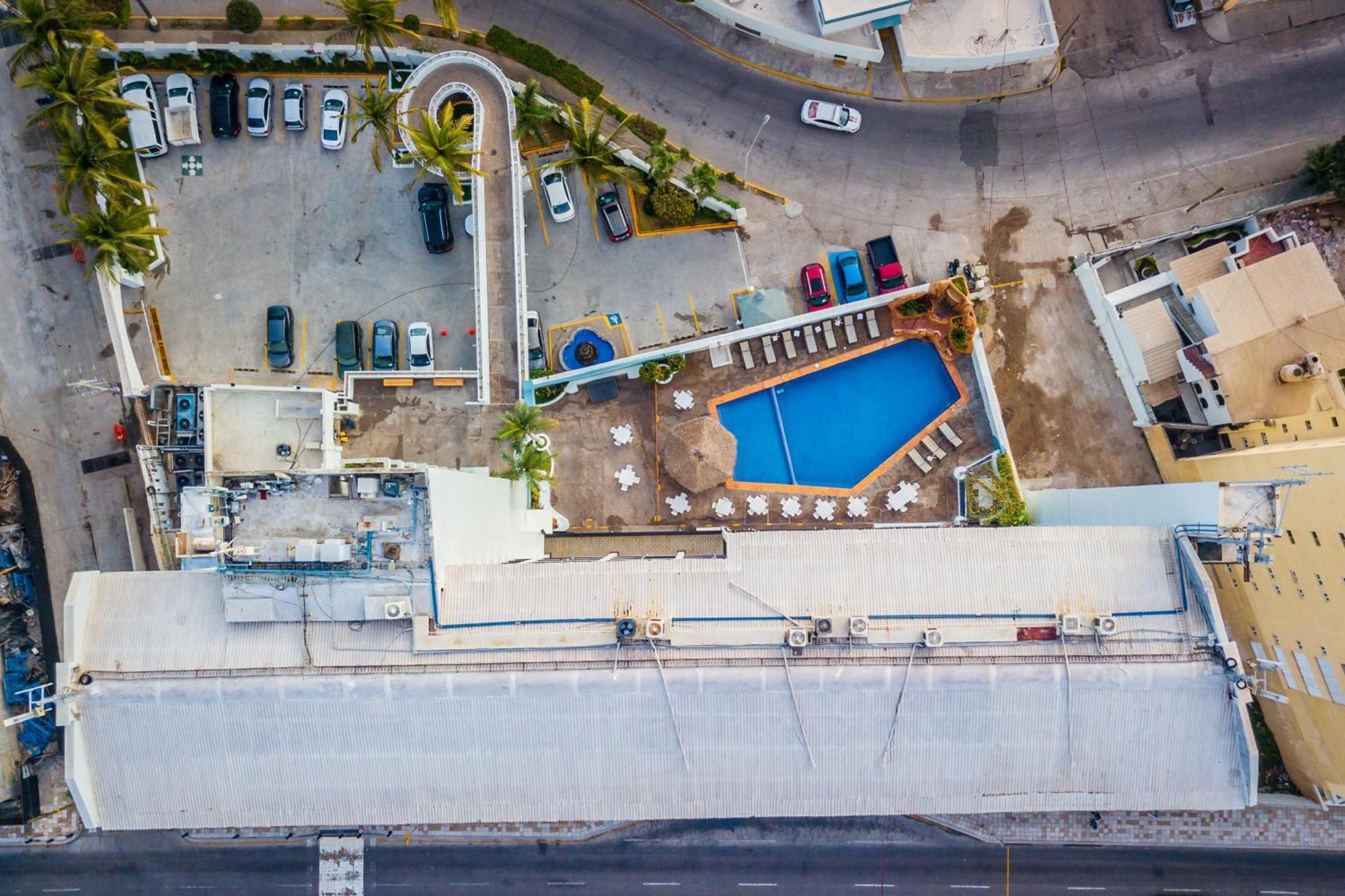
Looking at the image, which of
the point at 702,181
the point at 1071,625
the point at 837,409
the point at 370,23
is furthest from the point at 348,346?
the point at 1071,625

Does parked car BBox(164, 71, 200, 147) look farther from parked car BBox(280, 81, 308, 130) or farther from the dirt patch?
the dirt patch

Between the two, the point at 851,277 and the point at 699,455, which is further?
the point at 851,277

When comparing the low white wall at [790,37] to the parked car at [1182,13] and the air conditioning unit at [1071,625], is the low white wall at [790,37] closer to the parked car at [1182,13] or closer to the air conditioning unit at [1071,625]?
the parked car at [1182,13]

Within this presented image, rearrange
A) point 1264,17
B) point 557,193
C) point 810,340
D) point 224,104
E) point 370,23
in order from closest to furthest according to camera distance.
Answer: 1. point 370,23
2. point 224,104
3. point 557,193
4. point 810,340
5. point 1264,17

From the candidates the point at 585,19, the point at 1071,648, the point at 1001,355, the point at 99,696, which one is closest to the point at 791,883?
the point at 1071,648

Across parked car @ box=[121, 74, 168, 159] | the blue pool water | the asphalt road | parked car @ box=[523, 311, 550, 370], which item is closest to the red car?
the blue pool water

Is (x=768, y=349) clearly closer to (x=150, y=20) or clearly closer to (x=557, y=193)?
(x=557, y=193)

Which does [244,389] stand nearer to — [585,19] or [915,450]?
[585,19]
